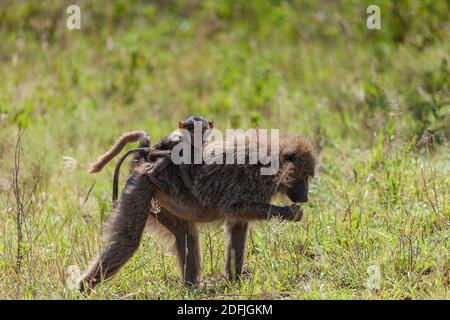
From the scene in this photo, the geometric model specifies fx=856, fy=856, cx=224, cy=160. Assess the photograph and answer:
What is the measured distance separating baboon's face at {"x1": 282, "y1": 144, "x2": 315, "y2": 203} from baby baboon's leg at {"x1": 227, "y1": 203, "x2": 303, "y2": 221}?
0.89 ft

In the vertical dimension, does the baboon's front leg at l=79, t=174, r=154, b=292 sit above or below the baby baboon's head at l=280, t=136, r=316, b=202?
below

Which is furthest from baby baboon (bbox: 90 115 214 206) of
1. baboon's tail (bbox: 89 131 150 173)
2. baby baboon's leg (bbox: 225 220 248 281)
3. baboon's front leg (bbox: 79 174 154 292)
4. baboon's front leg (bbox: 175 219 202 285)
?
baby baboon's leg (bbox: 225 220 248 281)

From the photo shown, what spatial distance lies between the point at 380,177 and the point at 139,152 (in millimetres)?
1972

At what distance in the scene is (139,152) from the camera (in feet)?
17.3

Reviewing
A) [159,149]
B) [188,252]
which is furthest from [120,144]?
[188,252]

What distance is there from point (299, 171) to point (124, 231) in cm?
113

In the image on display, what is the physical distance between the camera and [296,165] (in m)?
5.24

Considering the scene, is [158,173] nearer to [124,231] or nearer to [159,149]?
[159,149]

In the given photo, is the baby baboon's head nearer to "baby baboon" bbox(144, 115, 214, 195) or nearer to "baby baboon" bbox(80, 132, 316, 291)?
"baby baboon" bbox(80, 132, 316, 291)

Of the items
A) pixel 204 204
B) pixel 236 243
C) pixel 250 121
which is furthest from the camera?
pixel 250 121

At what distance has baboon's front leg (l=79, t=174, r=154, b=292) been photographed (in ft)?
16.2

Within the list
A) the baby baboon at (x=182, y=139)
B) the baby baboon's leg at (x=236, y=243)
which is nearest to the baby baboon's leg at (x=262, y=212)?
the baby baboon's leg at (x=236, y=243)

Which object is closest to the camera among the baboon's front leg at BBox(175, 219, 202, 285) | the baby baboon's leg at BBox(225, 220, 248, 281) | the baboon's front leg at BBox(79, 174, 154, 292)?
the baboon's front leg at BBox(79, 174, 154, 292)

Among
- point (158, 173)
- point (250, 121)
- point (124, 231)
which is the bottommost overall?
point (124, 231)
